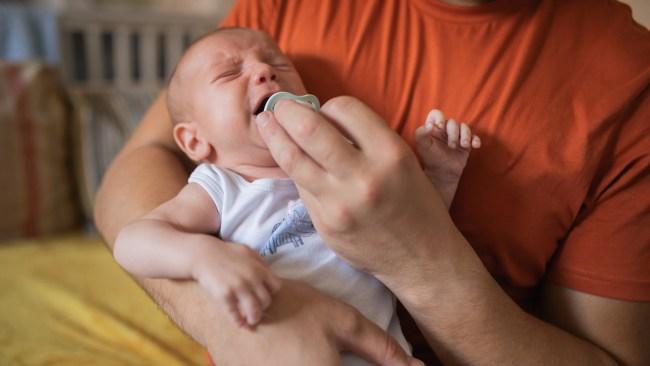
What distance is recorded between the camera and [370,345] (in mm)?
721

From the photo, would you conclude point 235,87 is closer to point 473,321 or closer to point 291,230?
point 291,230

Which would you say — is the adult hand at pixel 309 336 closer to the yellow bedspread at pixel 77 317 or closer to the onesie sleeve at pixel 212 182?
the onesie sleeve at pixel 212 182

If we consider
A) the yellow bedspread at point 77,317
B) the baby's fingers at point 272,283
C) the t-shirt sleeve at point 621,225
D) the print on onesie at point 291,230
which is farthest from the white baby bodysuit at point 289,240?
the yellow bedspread at point 77,317

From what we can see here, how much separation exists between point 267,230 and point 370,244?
174 mm

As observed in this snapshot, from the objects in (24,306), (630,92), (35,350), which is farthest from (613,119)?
(24,306)

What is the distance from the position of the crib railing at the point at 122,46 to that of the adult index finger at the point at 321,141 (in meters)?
1.94

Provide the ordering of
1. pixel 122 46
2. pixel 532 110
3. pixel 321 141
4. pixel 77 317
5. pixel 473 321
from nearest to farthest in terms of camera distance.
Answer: pixel 321 141
pixel 473 321
pixel 532 110
pixel 77 317
pixel 122 46

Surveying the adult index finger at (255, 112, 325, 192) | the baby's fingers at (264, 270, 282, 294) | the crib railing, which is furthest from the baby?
the crib railing

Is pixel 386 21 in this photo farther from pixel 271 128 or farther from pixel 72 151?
pixel 72 151

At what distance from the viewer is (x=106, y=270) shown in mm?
1805

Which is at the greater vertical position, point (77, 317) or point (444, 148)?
point (444, 148)

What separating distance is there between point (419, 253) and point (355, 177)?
145 mm

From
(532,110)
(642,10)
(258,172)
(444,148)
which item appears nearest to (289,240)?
(258,172)

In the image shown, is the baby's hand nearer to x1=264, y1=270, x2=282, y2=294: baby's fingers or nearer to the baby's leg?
x1=264, y1=270, x2=282, y2=294: baby's fingers
